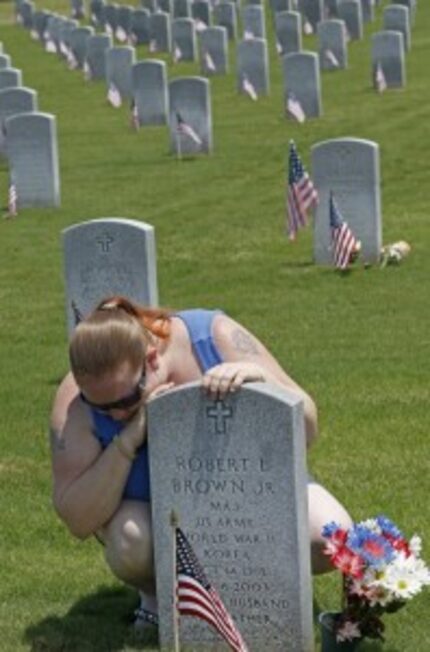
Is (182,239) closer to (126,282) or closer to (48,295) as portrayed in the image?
(48,295)

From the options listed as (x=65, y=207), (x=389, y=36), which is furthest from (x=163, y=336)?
Result: (x=389, y=36)

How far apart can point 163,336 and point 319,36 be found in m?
26.5

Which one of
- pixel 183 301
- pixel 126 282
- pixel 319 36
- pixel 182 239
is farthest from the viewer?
pixel 319 36

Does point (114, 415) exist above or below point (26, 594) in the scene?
above

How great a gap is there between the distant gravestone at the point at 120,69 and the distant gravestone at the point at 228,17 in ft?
25.2

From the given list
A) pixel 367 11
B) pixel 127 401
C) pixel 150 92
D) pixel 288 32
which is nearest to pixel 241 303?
pixel 127 401

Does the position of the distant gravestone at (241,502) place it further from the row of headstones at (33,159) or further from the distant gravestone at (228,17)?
the distant gravestone at (228,17)

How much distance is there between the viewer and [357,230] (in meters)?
16.3

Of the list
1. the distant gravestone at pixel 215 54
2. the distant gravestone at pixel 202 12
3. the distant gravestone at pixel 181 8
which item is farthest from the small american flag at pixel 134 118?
the distant gravestone at pixel 181 8

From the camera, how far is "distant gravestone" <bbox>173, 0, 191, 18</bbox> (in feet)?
135

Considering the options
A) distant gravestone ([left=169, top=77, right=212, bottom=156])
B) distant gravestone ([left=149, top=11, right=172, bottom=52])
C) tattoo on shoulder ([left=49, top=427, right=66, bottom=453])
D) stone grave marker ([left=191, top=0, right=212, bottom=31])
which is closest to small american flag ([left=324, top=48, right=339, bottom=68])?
distant gravestone ([left=149, top=11, right=172, bottom=52])

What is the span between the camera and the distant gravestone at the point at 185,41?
3634cm

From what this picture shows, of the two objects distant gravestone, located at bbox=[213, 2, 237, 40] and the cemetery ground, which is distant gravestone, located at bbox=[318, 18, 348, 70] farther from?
distant gravestone, located at bbox=[213, 2, 237, 40]

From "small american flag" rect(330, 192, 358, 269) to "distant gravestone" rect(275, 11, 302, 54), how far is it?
19790mm
